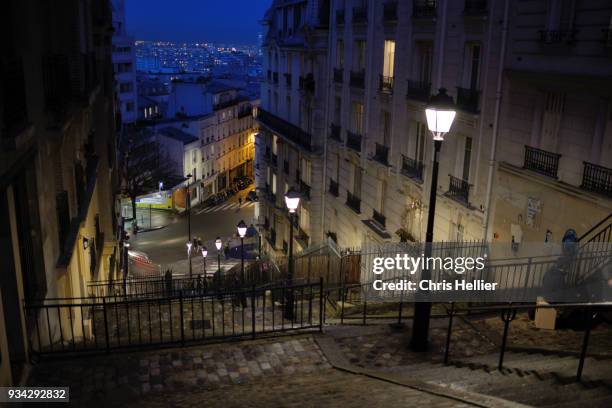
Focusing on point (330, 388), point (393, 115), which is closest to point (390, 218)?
point (393, 115)

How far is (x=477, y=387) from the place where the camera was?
780cm

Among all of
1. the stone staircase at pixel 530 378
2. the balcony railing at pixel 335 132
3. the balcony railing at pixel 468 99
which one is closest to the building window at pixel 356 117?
the balcony railing at pixel 335 132

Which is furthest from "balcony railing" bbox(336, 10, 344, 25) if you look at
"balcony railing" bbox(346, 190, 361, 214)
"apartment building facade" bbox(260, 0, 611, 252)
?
"balcony railing" bbox(346, 190, 361, 214)

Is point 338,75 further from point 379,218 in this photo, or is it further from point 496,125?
point 496,125

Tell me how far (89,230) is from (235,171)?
57.3 metres

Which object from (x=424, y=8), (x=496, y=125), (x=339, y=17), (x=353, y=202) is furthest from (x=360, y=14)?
(x=496, y=125)

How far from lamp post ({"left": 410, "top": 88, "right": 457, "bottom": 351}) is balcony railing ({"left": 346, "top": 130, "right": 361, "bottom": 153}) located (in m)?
14.7

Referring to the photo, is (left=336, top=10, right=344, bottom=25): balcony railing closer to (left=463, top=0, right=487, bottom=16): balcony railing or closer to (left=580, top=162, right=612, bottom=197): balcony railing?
(left=463, top=0, right=487, bottom=16): balcony railing

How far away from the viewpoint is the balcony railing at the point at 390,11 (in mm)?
20078

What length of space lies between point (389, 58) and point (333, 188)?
8.15 m

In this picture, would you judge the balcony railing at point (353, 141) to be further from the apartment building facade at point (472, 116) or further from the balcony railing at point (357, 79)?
the balcony railing at point (357, 79)

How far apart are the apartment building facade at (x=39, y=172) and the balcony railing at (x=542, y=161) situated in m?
11.0

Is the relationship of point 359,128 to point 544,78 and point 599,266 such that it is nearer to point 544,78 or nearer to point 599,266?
point 544,78

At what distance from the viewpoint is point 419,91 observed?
62.3 ft
